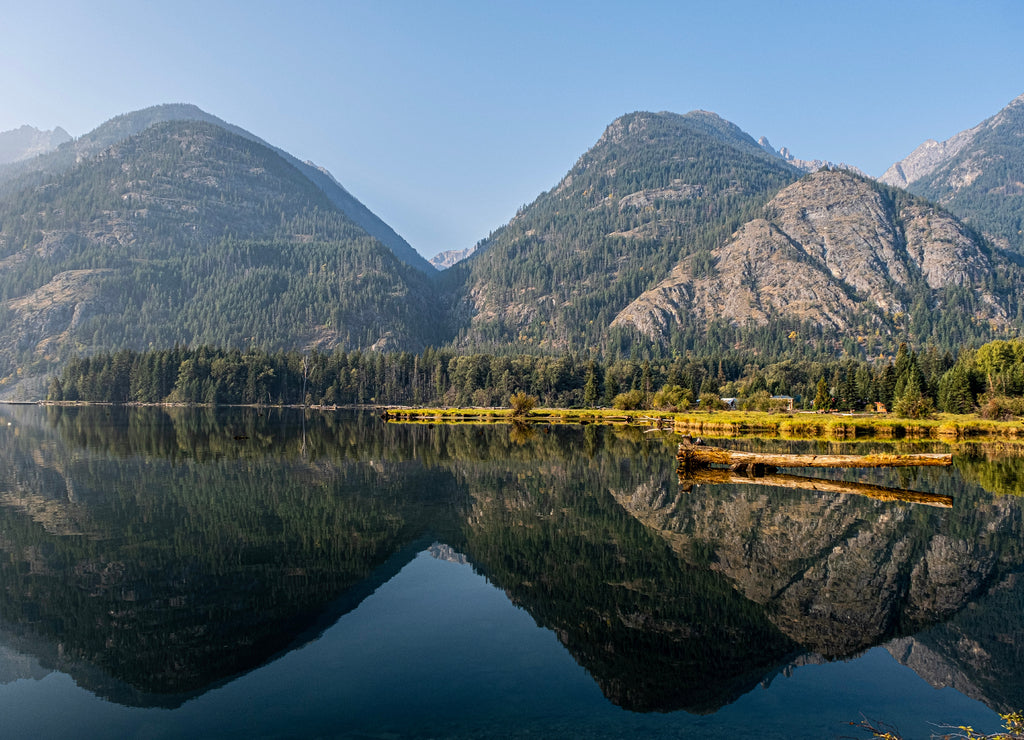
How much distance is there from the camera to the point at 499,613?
2189 cm

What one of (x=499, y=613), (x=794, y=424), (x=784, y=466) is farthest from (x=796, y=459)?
(x=794, y=424)

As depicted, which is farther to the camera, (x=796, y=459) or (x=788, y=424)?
(x=788, y=424)

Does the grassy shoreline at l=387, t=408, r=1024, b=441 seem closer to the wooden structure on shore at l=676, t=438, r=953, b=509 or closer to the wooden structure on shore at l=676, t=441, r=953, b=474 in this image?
the wooden structure on shore at l=676, t=441, r=953, b=474

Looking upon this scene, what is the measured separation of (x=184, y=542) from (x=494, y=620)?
16.6m

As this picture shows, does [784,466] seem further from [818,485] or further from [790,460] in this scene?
[818,485]

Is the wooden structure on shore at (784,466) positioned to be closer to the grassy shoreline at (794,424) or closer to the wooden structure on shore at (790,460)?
the wooden structure on shore at (790,460)

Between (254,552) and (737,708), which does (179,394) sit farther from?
(737,708)

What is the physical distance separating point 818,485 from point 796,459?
5.27 meters

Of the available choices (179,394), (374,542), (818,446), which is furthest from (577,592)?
(179,394)

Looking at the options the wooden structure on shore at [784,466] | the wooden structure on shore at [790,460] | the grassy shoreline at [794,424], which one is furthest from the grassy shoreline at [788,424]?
the wooden structure on shore at [784,466]

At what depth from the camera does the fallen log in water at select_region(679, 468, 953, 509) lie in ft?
137

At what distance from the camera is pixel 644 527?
1310 inches

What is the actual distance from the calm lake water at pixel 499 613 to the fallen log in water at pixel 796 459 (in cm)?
975

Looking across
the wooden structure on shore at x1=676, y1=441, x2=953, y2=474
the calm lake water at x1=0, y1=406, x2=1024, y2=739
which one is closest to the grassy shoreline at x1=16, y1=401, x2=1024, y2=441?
the wooden structure on shore at x1=676, y1=441, x2=953, y2=474
